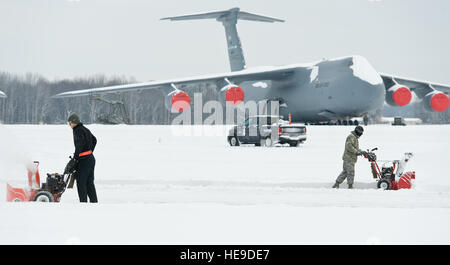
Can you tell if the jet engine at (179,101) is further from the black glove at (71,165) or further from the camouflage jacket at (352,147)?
the black glove at (71,165)

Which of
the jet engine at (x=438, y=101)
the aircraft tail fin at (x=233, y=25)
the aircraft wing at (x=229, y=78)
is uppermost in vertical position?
the aircraft tail fin at (x=233, y=25)

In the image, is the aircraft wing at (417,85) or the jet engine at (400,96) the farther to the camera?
the aircraft wing at (417,85)

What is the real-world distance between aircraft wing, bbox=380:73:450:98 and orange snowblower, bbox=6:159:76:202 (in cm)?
3045

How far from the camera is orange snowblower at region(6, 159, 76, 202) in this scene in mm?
7547

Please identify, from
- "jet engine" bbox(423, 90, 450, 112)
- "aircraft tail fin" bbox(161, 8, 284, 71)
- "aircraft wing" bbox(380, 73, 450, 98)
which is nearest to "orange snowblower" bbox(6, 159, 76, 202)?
"jet engine" bbox(423, 90, 450, 112)

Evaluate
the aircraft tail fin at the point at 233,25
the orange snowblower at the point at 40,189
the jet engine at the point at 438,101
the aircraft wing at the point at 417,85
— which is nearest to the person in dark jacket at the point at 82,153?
the orange snowblower at the point at 40,189

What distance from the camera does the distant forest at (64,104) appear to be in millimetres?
72312

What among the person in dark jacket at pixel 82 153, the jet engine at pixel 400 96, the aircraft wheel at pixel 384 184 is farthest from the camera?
the jet engine at pixel 400 96

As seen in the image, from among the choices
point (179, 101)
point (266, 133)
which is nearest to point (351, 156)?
point (266, 133)

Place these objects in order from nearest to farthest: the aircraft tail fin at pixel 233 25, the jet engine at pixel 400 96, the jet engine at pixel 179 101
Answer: the jet engine at pixel 179 101, the jet engine at pixel 400 96, the aircraft tail fin at pixel 233 25

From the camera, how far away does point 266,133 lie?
21125 mm

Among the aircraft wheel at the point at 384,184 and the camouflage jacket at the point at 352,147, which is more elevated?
the camouflage jacket at the point at 352,147

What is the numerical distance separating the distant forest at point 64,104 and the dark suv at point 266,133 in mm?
50138

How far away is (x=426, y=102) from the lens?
1350 inches
